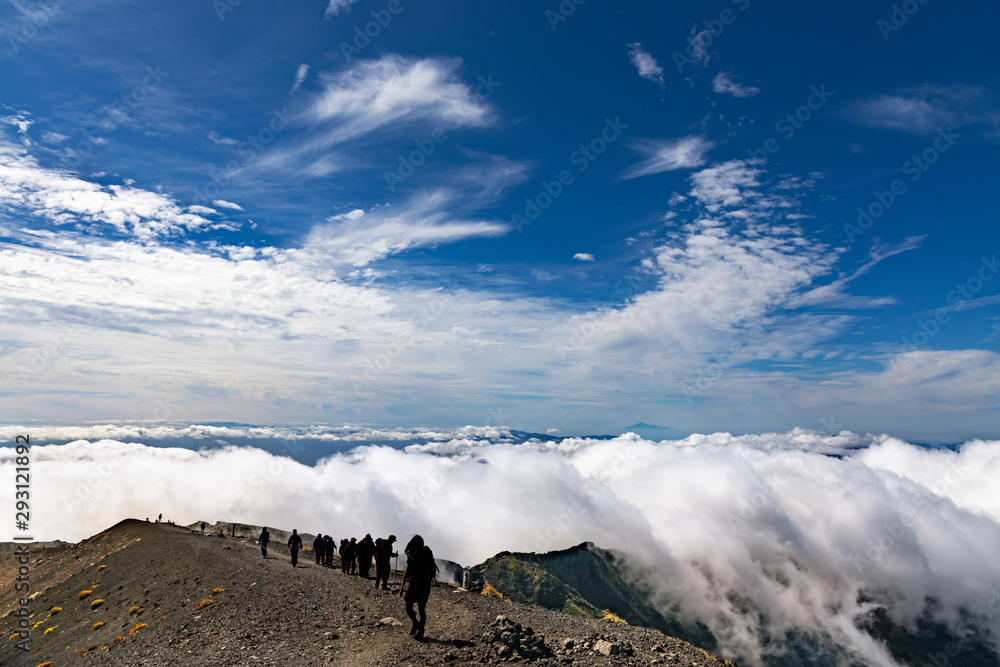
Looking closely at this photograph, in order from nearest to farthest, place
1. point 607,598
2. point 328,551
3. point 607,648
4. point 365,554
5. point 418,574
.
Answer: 1. point 607,648
2. point 418,574
3. point 365,554
4. point 328,551
5. point 607,598

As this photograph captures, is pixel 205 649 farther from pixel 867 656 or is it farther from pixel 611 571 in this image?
pixel 867 656

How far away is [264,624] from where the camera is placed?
614 inches

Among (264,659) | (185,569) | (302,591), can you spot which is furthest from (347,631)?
(185,569)

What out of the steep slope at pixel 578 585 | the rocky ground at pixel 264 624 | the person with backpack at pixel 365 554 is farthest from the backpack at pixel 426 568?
the steep slope at pixel 578 585

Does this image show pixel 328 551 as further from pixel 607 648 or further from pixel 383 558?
pixel 607 648

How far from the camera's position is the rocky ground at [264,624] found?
→ 12.6m

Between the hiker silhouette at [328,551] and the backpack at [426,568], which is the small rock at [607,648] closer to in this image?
the backpack at [426,568]

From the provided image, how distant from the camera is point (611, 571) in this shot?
114 m

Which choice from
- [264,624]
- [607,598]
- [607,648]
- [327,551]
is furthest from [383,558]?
[607,598]

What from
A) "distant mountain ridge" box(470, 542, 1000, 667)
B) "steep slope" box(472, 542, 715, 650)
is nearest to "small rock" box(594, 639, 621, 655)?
"distant mountain ridge" box(470, 542, 1000, 667)

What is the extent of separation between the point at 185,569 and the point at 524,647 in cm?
1934

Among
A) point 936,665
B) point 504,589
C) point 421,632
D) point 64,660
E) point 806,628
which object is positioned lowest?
point 936,665

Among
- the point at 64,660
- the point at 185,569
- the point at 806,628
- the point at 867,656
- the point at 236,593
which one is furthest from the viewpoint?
the point at 806,628

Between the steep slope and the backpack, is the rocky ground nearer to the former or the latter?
the backpack
